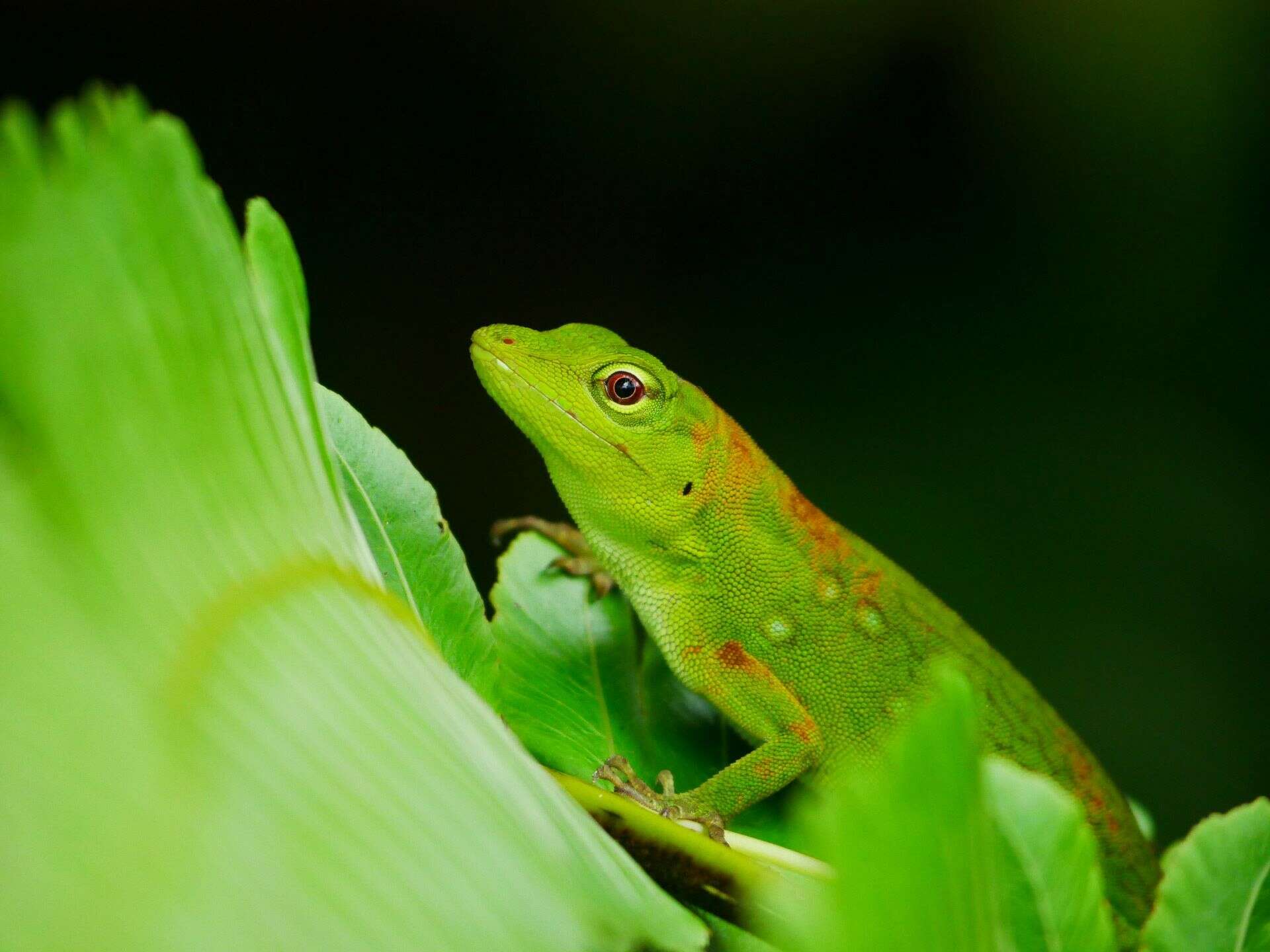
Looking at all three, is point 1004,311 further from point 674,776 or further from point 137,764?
point 137,764

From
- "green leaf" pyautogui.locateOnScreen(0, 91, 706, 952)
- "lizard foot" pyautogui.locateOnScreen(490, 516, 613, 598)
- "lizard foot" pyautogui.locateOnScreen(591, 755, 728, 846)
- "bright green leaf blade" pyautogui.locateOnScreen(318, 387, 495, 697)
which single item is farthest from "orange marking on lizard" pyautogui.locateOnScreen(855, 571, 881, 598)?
"green leaf" pyautogui.locateOnScreen(0, 91, 706, 952)

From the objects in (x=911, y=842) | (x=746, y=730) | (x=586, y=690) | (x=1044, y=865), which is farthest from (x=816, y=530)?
(x=911, y=842)

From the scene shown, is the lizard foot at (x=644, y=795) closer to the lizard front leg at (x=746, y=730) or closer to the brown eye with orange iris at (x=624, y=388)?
the lizard front leg at (x=746, y=730)

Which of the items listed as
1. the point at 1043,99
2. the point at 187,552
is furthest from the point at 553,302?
the point at 187,552

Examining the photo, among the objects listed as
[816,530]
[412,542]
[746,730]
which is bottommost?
[746,730]

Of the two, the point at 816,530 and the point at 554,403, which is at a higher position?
the point at 554,403

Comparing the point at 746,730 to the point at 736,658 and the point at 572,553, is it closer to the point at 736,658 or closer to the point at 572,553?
the point at 736,658
